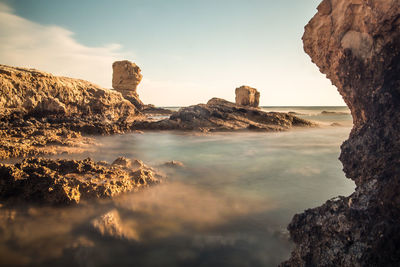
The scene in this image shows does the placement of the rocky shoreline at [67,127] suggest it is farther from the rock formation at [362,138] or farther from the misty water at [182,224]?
the rock formation at [362,138]

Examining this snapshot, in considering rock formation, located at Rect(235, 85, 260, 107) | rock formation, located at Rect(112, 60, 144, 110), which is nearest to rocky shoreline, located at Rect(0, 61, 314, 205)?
rock formation, located at Rect(235, 85, 260, 107)

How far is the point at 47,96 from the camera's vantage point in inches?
339

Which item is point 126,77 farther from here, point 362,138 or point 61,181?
point 362,138

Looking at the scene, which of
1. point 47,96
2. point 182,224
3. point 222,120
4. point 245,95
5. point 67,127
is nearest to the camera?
point 182,224

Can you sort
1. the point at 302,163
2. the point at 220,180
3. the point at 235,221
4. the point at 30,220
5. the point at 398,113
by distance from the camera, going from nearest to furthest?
the point at 398,113 → the point at 30,220 → the point at 235,221 → the point at 220,180 → the point at 302,163

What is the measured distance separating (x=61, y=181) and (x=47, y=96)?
7.57 meters

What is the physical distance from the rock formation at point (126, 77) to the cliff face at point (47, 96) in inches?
701

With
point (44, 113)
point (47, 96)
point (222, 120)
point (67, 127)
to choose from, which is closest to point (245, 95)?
point (222, 120)

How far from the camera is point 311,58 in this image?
3.10m

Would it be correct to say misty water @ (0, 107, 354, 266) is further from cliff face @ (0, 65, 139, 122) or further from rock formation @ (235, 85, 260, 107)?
rock formation @ (235, 85, 260, 107)

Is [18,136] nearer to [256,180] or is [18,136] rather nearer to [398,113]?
[256,180]

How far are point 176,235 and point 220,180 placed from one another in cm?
197

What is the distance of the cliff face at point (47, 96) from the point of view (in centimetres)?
732

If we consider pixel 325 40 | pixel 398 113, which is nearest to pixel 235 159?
pixel 325 40
